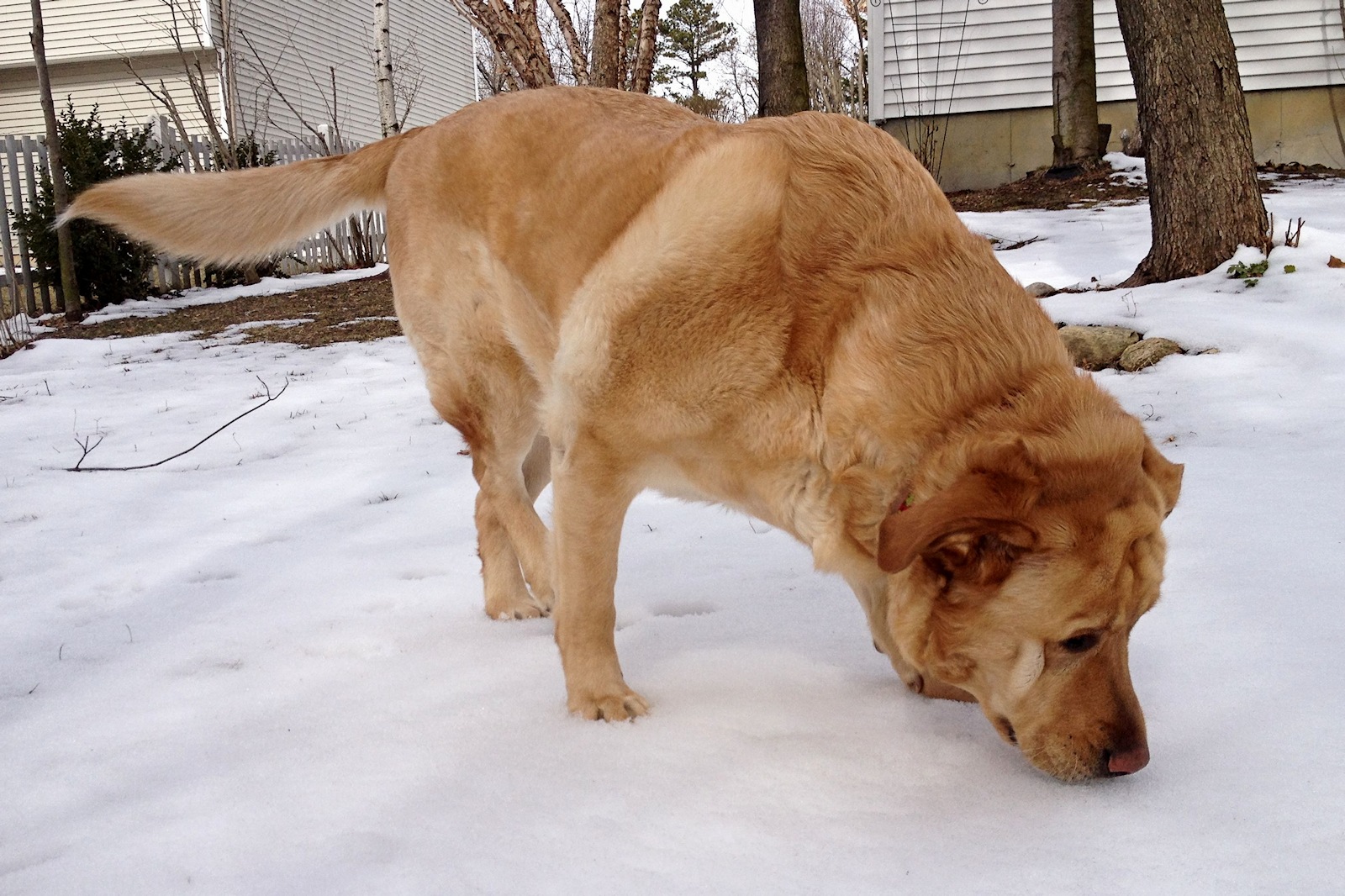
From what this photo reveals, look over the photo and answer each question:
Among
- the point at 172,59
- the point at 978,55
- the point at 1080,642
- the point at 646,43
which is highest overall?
the point at 172,59

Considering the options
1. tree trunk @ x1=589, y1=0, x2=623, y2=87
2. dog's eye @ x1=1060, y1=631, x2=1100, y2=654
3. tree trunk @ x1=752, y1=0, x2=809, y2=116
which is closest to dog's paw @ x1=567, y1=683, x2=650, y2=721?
dog's eye @ x1=1060, y1=631, x2=1100, y2=654

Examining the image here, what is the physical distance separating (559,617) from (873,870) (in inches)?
42.9

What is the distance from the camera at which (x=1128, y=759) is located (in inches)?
75.4

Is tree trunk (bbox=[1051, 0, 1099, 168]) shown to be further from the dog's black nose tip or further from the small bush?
the dog's black nose tip

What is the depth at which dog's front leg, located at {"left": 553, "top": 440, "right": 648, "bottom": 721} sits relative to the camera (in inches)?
97.3

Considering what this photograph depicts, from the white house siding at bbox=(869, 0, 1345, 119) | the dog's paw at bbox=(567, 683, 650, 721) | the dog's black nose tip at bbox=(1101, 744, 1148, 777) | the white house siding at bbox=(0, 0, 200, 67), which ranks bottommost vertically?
the dog's paw at bbox=(567, 683, 650, 721)

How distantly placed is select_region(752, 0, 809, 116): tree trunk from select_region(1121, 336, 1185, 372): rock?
7771mm

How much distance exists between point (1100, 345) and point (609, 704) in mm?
4002

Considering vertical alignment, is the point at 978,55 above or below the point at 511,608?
above

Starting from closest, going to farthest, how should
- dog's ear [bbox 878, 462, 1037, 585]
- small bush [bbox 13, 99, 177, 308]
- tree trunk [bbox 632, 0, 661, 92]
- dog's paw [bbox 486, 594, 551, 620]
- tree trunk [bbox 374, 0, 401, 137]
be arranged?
1. dog's ear [bbox 878, 462, 1037, 585]
2. dog's paw [bbox 486, 594, 551, 620]
3. tree trunk [bbox 632, 0, 661, 92]
4. small bush [bbox 13, 99, 177, 308]
5. tree trunk [bbox 374, 0, 401, 137]

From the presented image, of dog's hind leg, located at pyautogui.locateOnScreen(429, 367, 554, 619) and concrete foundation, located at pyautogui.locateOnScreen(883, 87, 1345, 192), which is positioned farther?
concrete foundation, located at pyautogui.locateOnScreen(883, 87, 1345, 192)

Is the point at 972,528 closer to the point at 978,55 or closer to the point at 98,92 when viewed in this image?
the point at 978,55

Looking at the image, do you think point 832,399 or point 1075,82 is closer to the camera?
point 832,399

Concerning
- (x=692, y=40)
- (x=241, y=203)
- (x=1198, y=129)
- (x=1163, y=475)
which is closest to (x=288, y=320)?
(x=241, y=203)
